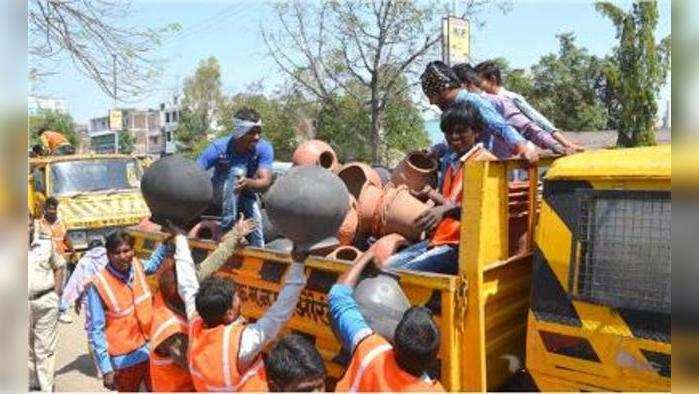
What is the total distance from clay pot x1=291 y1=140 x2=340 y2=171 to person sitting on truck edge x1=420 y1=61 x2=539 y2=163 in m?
1.15

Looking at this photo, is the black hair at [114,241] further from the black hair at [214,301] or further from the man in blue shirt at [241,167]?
the black hair at [214,301]

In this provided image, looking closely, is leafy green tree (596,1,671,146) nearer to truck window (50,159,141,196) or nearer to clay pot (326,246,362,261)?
truck window (50,159,141,196)

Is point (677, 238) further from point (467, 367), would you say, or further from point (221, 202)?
point (221, 202)

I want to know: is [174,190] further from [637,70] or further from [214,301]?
[637,70]

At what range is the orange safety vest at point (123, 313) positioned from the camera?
3.98m

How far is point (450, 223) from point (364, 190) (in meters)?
1.09

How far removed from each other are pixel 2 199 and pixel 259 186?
2.92m

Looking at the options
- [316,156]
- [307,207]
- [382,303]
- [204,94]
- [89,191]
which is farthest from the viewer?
[204,94]

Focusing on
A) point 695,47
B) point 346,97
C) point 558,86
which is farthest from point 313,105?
point 695,47

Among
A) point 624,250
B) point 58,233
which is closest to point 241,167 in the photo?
point 624,250

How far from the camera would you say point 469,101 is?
12.3 feet

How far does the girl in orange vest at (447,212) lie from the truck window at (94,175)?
27.0ft

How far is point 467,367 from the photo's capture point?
8.98 ft

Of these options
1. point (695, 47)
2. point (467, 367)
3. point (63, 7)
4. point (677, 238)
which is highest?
point (63, 7)
